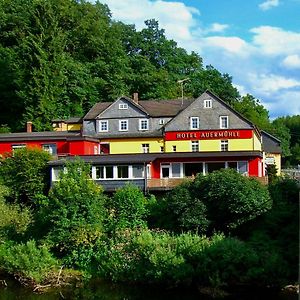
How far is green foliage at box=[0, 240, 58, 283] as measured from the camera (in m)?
28.3

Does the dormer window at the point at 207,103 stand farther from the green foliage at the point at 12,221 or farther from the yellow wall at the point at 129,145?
the green foliage at the point at 12,221

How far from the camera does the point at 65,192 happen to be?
30750 millimetres

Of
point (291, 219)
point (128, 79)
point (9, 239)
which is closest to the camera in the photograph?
point (291, 219)

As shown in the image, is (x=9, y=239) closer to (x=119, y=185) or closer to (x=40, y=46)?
(x=119, y=185)

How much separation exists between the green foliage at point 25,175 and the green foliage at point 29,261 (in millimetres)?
8519

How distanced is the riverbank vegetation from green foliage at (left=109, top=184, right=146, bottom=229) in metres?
0.06

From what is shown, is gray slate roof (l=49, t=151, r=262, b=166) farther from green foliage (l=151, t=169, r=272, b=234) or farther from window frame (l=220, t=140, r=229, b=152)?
green foliage (l=151, t=169, r=272, b=234)

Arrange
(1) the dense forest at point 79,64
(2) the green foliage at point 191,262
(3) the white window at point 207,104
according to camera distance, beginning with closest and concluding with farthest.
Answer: (2) the green foliage at point 191,262, (3) the white window at point 207,104, (1) the dense forest at point 79,64

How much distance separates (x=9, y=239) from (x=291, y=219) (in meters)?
16.1

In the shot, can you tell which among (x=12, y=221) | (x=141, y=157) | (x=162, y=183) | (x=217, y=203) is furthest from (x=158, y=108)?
(x=217, y=203)

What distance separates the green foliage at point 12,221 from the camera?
32.5 meters

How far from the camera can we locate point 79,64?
215 ft

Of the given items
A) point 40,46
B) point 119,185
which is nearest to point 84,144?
point 119,185

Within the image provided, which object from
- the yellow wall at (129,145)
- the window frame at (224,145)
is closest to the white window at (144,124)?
the yellow wall at (129,145)
